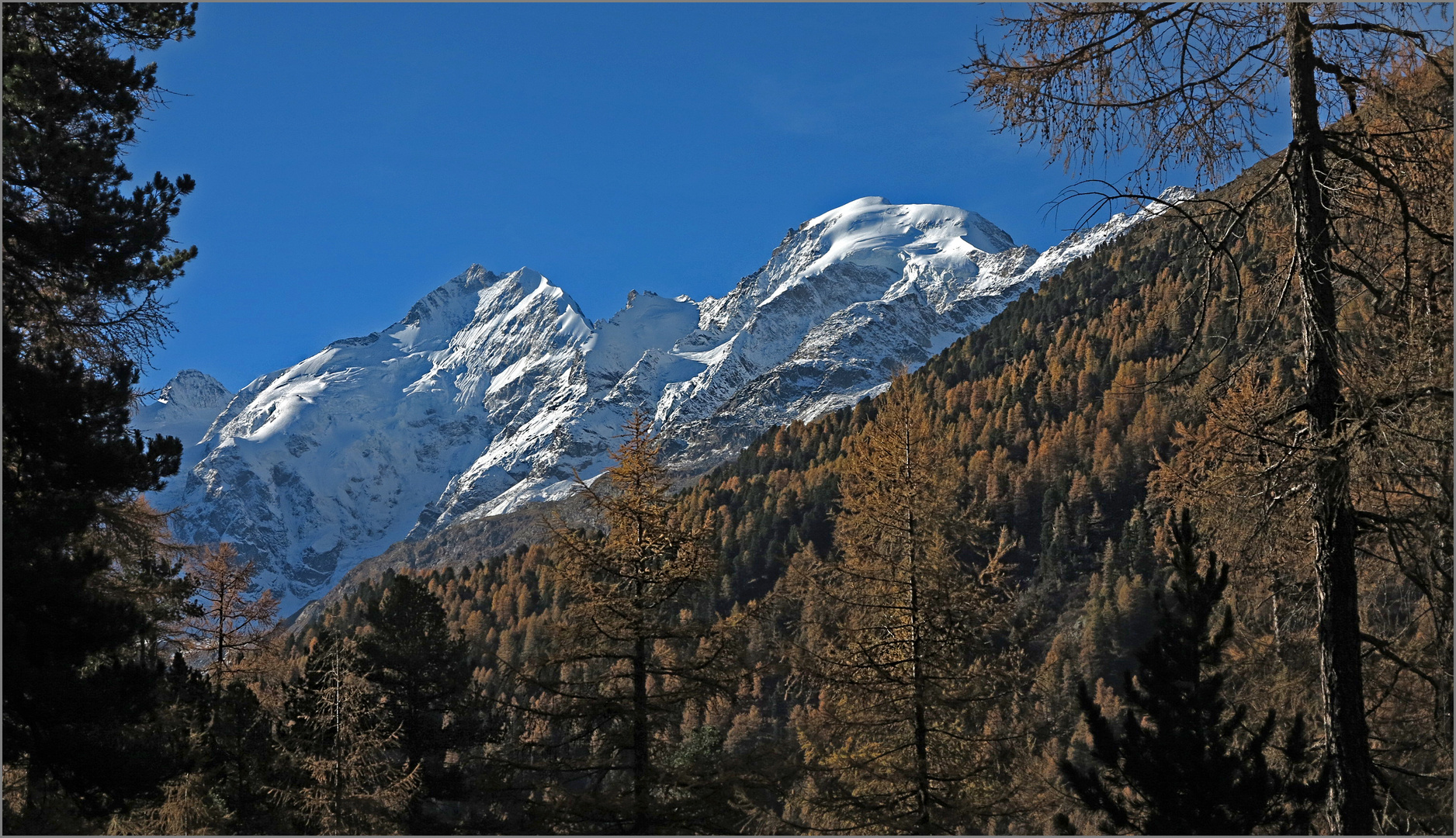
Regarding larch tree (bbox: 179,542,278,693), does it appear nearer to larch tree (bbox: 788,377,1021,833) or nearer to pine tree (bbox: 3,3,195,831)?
pine tree (bbox: 3,3,195,831)

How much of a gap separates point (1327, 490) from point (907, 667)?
729 cm

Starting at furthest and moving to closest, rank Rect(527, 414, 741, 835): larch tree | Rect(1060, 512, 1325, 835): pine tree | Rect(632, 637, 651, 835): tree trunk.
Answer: Rect(527, 414, 741, 835): larch tree
Rect(632, 637, 651, 835): tree trunk
Rect(1060, 512, 1325, 835): pine tree

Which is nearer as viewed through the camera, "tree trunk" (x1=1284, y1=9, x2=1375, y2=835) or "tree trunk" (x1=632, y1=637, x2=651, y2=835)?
"tree trunk" (x1=1284, y1=9, x2=1375, y2=835)

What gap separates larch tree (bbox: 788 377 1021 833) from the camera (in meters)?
11.8

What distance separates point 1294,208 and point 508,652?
10833 cm

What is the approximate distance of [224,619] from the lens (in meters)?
22.2

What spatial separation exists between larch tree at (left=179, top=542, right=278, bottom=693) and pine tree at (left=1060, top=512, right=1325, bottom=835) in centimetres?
1836

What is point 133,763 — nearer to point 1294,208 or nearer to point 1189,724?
point 1189,724

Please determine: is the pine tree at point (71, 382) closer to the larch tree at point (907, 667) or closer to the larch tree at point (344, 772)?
the larch tree at point (344, 772)

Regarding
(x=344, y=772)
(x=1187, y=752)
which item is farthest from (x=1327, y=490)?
(x=344, y=772)

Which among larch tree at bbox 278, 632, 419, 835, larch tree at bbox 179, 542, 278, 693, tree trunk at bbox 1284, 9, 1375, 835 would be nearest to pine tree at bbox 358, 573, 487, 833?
larch tree at bbox 179, 542, 278, 693

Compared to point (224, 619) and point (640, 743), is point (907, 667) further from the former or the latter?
point (224, 619)

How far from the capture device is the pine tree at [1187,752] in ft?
28.3

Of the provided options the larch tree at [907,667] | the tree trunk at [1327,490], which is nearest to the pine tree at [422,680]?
the larch tree at [907,667]
